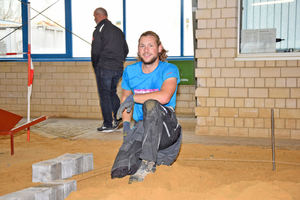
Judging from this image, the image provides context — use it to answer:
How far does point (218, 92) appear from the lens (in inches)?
189

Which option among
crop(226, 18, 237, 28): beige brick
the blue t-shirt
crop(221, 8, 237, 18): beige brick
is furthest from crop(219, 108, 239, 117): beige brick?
the blue t-shirt

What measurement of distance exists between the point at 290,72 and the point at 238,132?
1.18 meters

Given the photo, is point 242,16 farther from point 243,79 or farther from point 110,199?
point 110,199

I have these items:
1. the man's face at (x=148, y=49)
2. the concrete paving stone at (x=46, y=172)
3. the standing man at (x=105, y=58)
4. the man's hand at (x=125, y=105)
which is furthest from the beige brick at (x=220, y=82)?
the concrete paving stone at (x=46, y=172)

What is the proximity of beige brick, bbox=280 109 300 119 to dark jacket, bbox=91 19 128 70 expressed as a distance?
2686 mm

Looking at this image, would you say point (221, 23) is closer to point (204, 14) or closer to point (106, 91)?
point (204, 14)

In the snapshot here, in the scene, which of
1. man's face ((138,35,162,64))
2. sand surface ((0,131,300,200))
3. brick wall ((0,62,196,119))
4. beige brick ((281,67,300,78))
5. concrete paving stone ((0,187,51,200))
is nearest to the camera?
concrete paving stone ((0,187,51,200))

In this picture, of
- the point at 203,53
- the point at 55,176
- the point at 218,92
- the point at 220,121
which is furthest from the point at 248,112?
the point at 55,176

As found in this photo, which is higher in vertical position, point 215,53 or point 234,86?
point 215,53

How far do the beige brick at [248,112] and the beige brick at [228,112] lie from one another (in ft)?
0.24

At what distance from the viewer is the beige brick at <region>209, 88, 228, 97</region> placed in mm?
4770

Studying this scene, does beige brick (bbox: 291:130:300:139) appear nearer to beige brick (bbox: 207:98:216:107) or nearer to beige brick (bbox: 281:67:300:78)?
beige brick (bbox: 281:67:300:78)

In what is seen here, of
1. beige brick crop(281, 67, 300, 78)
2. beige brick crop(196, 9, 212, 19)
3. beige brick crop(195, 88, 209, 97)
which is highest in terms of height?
beige brick crop(196, 9, 212, 19)

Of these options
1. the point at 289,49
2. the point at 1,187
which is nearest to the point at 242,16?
the point at 289,49
